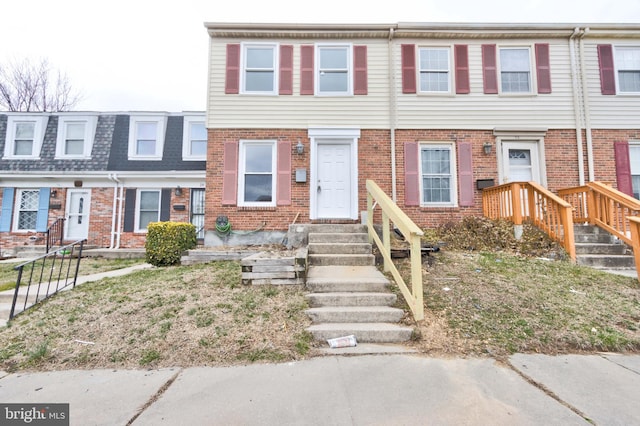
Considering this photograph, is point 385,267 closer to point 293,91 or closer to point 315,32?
point 293,91

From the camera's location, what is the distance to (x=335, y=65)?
8.04 meters

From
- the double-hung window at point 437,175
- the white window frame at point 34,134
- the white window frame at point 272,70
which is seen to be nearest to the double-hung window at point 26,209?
the white window frame at point 34,134

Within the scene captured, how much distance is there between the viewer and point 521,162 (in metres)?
7.98

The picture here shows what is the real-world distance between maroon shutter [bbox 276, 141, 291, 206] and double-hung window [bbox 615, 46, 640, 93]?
9.15m

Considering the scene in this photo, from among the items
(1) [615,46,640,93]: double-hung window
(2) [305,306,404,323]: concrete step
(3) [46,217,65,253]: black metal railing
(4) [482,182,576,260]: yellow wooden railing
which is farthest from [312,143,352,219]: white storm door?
(3) [46,217,65,253]: black metal railing

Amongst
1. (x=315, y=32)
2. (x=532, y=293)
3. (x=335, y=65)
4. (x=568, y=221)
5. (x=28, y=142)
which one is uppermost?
(x=315, y=32)

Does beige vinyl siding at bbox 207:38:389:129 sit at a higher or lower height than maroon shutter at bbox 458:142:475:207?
higher

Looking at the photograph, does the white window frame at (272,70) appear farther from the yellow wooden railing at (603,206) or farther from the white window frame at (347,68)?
the yellow wooden railing at (603,206)

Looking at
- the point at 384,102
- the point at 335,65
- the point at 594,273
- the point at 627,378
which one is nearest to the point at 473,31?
the point at 384,102

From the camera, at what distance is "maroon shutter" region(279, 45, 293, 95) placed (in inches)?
311

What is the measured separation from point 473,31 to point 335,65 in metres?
3.76

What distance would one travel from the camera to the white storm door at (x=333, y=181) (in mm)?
7695

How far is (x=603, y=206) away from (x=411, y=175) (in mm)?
3958

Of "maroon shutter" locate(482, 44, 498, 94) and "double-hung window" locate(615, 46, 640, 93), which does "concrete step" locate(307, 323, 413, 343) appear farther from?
"double-hung window" locate(615, 46, 640, 93)
